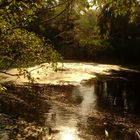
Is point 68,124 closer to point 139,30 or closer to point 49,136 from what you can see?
point 49,136

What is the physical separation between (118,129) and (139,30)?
6323 cm

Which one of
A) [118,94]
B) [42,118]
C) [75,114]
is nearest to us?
[42,118]

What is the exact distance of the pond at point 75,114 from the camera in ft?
59.2

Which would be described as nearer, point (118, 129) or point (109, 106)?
point (118, 129)

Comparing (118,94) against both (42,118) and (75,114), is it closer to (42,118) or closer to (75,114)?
(75,114)

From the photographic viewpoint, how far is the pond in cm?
1804

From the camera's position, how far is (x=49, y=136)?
17.2 metres

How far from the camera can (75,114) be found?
910 inches

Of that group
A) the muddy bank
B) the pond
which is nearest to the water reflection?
the pond

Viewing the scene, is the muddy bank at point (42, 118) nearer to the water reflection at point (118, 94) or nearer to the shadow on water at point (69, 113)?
the shadow on water at point (69, 113)

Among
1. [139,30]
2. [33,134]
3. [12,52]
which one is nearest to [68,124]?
[33,134]

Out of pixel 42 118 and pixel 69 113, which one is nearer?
pixel 42 118

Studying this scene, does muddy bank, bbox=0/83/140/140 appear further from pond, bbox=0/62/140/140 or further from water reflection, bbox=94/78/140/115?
water reflection, bbox=94/78/140/115

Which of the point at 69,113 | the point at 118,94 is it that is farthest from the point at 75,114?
the point at 118,94
